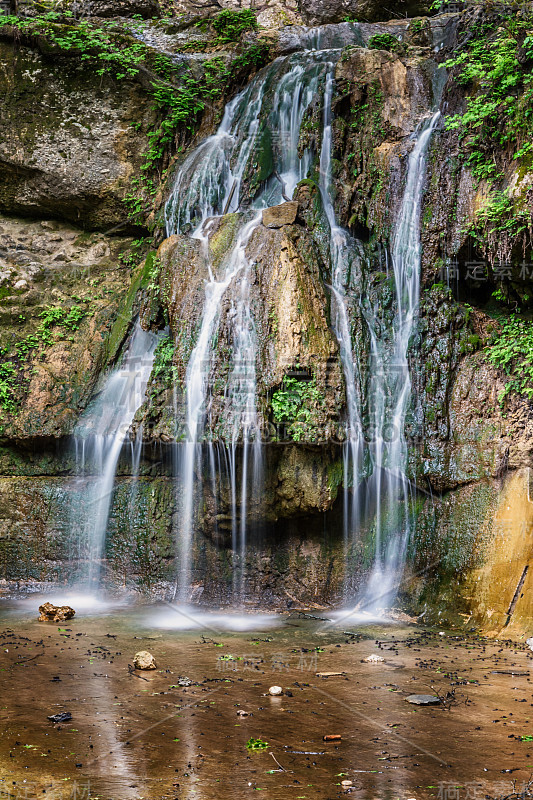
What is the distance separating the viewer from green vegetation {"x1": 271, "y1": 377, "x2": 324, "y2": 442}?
8.83 metres

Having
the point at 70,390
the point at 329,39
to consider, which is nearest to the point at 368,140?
the point at 329,39

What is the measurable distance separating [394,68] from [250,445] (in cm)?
674

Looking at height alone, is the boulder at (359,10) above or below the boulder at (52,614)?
above

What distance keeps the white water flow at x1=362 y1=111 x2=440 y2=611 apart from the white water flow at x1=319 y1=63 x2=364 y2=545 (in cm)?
24

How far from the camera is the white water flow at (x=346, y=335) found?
9.02 m

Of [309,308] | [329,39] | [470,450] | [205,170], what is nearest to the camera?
[470,450]

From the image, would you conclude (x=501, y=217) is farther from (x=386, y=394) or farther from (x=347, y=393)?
(x=347, y=393)

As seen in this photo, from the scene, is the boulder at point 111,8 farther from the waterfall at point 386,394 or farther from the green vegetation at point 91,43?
the waterfall at point 386,394

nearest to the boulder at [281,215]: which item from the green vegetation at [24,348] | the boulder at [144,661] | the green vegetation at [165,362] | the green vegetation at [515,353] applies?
the green vegetation at [165,362]

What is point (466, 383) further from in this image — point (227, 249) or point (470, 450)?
point (227, 249)

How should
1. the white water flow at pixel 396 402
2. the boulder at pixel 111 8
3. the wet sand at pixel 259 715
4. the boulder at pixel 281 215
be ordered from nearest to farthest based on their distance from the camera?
the wet sand at pixel 259 715, the white water flow at pixel 396 402, the boulder at pixel 281 215, the boulder at pixel 111 8

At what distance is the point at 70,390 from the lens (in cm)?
1090

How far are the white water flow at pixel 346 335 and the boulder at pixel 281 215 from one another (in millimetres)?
650

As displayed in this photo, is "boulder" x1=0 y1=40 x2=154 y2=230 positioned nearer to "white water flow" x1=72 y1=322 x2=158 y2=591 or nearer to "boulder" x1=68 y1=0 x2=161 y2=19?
"white water flow" x1=72 y1=322 x2=158 y2=591
